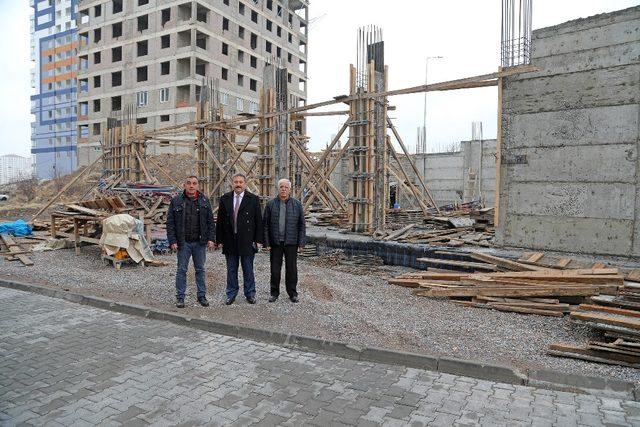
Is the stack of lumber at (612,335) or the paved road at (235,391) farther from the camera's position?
the stack of lumber at (612,335)

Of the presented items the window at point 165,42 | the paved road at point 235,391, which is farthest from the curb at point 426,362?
the window at point 165,42

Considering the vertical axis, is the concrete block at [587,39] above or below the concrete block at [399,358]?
above

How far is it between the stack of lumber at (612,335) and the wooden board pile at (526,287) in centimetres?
77

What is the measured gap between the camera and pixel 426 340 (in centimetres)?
499

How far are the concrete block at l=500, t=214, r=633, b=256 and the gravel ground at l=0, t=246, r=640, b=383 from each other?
2.48 meters

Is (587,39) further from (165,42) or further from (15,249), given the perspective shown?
(165,42)

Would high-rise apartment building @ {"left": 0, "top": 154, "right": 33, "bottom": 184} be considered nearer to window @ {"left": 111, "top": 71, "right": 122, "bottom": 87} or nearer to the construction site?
window @ {"left": 111, "top": 71, "right": 122, "bottom": 87}

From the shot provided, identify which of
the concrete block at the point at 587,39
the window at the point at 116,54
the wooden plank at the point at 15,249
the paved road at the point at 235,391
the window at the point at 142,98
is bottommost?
the paved road at the point at 235,391

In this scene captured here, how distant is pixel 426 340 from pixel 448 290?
6.35 ft

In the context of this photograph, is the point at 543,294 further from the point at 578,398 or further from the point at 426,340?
the point at 578,398

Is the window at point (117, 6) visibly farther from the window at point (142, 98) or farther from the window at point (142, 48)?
the window at point (142, 98)

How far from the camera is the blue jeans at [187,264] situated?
21.3 ft

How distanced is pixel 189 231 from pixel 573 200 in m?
6.77

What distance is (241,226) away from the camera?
666 centimetres
